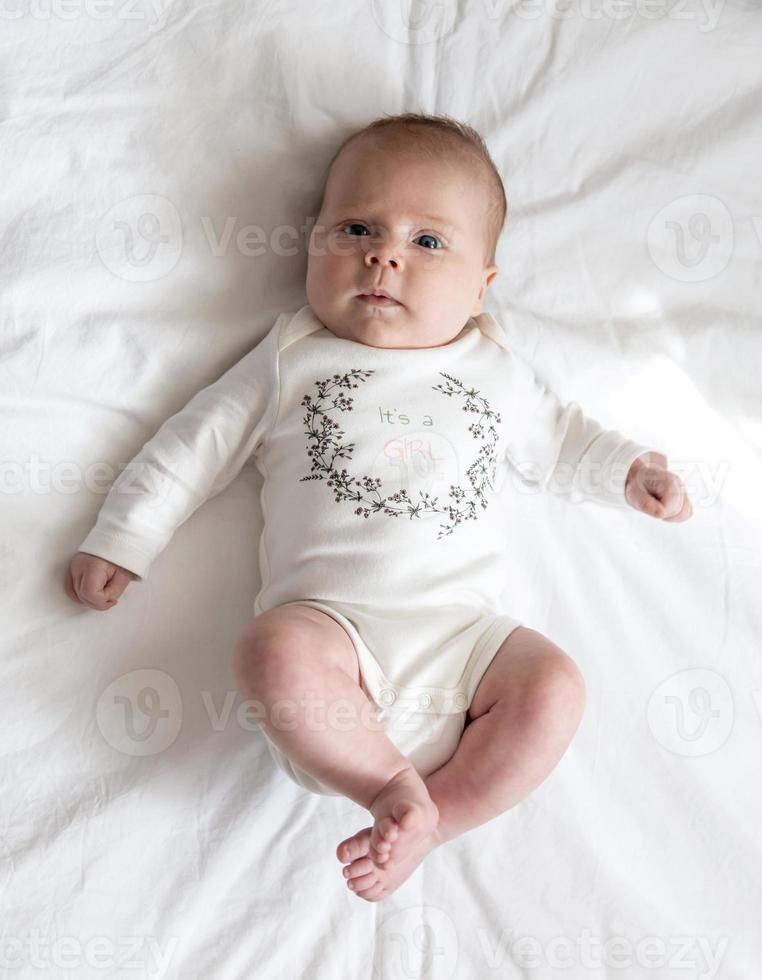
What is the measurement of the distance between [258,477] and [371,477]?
190 millimetres

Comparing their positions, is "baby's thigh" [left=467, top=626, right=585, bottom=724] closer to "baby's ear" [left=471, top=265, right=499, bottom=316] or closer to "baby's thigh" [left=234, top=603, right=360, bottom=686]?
"baby's thigh" [left=234, top=603, right=360, bottom=686]

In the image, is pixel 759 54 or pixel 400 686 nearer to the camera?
pixel 400 686

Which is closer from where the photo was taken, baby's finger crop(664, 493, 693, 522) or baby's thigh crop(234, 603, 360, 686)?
baby's thigh crop(234, 603, 360, 686)

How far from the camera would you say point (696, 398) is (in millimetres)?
1533

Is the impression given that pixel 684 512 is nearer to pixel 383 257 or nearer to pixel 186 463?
pixel 383 257

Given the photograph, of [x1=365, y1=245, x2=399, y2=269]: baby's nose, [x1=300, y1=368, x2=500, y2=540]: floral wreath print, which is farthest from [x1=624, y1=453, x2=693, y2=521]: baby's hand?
[x1=365, y1=245, x2=399, y2=269]: baby's nose

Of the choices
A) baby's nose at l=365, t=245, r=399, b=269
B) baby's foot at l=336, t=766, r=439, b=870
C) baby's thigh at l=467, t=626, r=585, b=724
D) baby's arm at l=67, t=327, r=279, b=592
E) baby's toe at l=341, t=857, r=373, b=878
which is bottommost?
baby's toe at l=341, t=857, r=373, b=878

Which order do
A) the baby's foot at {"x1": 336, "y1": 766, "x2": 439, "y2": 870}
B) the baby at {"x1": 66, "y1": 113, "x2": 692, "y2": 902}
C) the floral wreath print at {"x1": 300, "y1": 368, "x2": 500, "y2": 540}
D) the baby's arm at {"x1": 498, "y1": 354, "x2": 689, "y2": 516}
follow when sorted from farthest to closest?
the baby's arm at {"x1": 498, "y1": 354, "x2": 689, "y2": 516} < the floral wreath print at {"x1": 300, "y1": 368, "x2": 500, "y2": 540} < the baby at {"x1": 66, "y1": 113, "x2": 692, "y2": 902} < the baby's foot at {"x1": 336, "y1": 766, "x2": 439, "y2": 870}

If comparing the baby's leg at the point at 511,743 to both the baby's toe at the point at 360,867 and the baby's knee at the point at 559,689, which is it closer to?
the baby's knee at the point at 559,689

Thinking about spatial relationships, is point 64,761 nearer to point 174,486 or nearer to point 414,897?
point 174,486

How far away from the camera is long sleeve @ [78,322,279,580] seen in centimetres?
130

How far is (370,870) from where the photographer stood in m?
1.13

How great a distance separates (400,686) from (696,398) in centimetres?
65

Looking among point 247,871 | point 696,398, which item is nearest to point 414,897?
point 247,871
